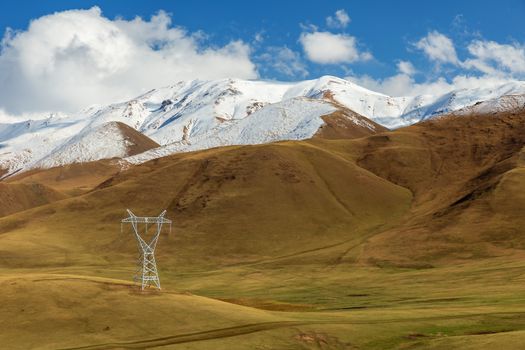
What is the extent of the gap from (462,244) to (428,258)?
13.9 metres

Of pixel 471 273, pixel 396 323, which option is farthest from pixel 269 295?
pixel 396 323

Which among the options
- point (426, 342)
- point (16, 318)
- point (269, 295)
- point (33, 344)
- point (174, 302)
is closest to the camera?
point (426, 342)

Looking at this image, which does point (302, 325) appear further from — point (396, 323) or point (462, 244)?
point (462, 244)

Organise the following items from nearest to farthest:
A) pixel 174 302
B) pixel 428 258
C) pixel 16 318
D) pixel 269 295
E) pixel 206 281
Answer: pixel 16 318, pixel 174 302, pixel 269 295, pixel 206 281, pixel 428 258

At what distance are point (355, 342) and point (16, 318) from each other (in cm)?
3875

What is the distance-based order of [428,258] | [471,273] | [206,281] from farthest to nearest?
[428,258] → [206,281] → [471,273]

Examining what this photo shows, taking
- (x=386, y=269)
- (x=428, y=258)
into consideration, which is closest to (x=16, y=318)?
(x=386, y=269)

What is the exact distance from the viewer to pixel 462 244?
635 ft

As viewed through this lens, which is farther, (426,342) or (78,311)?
(78,311)

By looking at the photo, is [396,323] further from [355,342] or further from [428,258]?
[428,258]

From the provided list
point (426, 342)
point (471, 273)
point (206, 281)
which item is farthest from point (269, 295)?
point (426, 342)

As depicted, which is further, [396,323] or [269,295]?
[269,295]

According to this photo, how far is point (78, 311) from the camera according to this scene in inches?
3189

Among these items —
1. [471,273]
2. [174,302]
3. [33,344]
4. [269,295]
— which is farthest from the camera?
[471,273]
